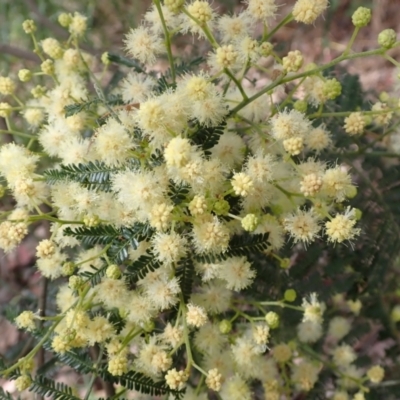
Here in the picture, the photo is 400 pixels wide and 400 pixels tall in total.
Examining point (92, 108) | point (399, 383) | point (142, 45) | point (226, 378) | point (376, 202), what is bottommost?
point (399, 383)

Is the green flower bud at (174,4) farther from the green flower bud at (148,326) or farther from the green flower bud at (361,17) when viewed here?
the green flower bud at (148,326)

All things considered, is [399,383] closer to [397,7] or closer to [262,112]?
[262,112]

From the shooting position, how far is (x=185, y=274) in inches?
59.4

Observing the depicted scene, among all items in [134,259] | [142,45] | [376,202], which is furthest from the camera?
[376,202]

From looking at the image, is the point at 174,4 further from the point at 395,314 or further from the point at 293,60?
the point at 395,314

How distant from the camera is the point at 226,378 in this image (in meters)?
1.70

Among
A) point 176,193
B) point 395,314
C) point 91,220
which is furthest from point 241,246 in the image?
point 395,314

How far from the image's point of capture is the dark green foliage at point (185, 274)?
1.50 m

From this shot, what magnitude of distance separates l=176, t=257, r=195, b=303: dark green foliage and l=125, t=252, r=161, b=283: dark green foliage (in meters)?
0.09

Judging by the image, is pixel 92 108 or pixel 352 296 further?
pixel 352 296

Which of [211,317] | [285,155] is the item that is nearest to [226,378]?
[211,317]

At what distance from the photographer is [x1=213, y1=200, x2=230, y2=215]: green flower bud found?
51.3 inches

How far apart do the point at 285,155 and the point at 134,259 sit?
44cm

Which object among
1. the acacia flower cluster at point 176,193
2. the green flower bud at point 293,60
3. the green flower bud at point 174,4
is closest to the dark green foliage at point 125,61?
the acacia flower cluster at point 176,193
